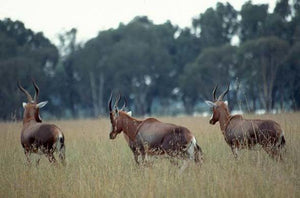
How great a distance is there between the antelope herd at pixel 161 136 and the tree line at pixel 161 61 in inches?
1181

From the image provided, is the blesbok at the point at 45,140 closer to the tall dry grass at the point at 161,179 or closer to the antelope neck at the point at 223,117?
the tall dry grass at the point at 161,179

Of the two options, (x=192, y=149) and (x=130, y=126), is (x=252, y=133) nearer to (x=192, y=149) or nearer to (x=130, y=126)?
(x=192, y=149)

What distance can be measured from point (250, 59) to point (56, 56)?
1926 centimetres

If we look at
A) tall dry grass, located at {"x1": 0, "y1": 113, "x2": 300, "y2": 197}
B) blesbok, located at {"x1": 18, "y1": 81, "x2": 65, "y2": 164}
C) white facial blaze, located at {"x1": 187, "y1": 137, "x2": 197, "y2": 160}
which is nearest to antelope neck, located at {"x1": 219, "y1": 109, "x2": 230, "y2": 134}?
tall dry grass, located at {"x1": 0, "y1": 113, "x2": 300, "y2": 197}

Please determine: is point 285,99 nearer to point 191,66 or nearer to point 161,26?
point 191,66

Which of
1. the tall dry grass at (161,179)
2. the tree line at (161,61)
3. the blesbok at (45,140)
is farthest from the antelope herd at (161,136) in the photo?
the tree line at (161,61)

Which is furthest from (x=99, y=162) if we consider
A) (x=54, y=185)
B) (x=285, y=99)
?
(x=285, y=99)

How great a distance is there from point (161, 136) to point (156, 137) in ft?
0.51

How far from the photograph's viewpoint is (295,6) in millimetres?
47281

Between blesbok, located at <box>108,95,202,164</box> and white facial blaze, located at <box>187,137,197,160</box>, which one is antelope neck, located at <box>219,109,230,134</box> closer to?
blesbok, located at <box>108,95,202,164</box>

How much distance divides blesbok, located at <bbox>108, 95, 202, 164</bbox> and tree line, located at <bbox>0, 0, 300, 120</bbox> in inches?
1188

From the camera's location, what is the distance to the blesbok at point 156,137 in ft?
32.5

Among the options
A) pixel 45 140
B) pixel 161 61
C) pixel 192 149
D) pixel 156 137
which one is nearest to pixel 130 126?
pixel 156 137

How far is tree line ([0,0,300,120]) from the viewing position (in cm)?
4328
